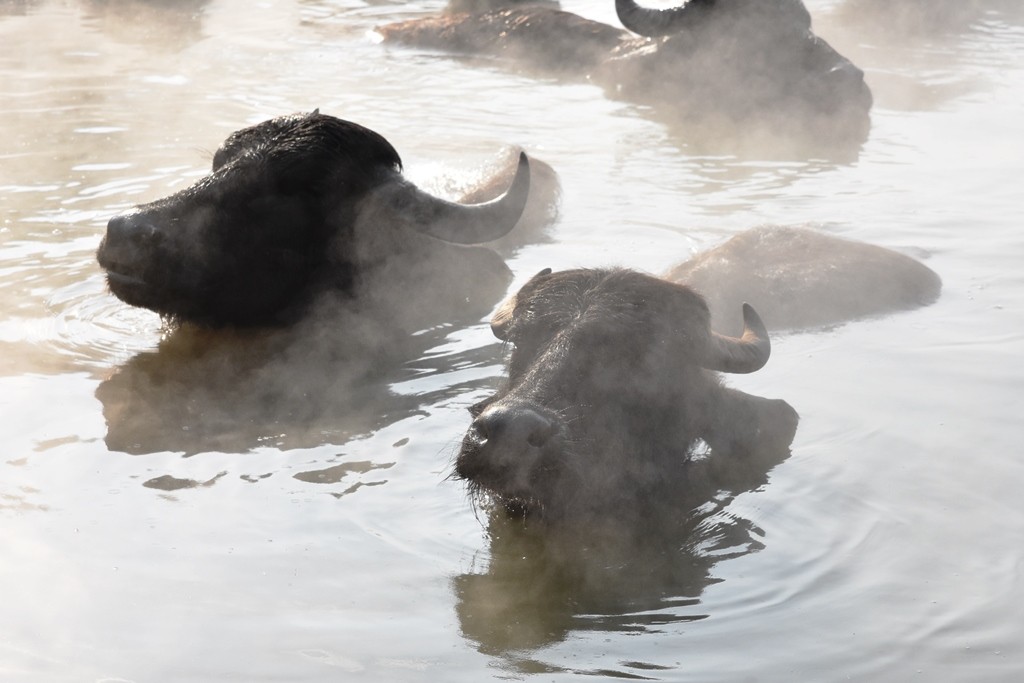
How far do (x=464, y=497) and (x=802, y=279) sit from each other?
262 centimetres

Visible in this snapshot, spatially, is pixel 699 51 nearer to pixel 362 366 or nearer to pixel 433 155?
pixel 433 155

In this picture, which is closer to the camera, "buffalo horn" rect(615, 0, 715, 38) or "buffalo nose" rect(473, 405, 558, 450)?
"buffalo nose" rect(473, 405, 558, 450)

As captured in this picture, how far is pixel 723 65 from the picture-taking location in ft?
38.6

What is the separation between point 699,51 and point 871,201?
413cm

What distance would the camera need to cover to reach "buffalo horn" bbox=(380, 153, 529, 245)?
6.40 metres

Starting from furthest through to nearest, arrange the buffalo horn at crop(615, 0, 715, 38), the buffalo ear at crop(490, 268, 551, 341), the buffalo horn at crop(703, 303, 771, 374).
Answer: the buffalo horn at crop(615, 0, 715, 38) → the buffalo ear at crop(490, 268, 551, 341) → the buffalo horn at crop(703, 303, 771, 374)

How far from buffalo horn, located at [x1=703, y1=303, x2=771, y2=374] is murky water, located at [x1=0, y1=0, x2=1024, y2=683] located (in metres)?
0.44

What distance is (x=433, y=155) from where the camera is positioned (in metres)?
9.62

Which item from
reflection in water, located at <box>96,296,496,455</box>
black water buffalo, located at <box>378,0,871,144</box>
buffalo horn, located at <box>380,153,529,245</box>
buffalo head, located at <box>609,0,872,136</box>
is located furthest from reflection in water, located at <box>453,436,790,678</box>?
buffalo head, located at <box>609,0,872,136</box>

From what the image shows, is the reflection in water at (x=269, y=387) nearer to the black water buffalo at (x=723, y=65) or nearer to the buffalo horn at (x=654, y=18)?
the black water buffalo at (x=723, y=65)

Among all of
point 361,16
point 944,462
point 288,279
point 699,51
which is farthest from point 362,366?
point 361,16

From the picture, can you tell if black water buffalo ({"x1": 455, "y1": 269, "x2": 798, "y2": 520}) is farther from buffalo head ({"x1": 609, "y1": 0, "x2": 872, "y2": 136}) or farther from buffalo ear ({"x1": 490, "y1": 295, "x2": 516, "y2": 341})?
buffalo head ({"x1": 609, "y1": 0, "x2": 872, "y2": 136})

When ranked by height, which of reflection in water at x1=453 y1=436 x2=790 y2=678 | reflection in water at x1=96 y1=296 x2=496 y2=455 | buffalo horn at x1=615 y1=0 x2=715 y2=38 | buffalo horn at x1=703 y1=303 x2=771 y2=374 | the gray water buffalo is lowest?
reflection in water at x1=96 y1=296 x2=496 y2=455

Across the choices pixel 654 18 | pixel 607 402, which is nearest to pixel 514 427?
pixel 607 402
